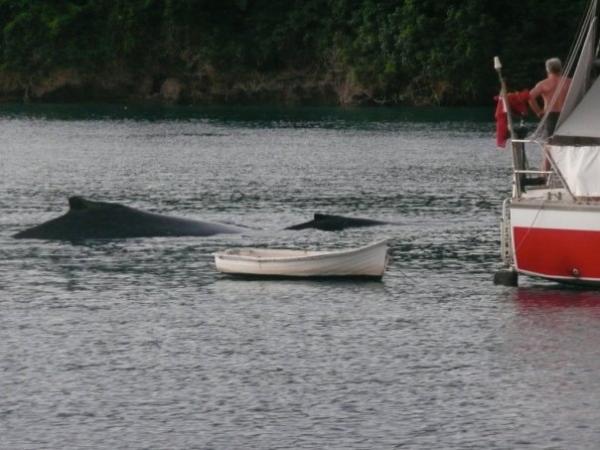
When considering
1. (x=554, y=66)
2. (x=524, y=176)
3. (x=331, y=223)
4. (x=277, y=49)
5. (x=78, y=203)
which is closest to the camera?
(x=524, y=176)

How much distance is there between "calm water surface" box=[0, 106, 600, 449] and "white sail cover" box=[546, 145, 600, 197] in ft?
6.82

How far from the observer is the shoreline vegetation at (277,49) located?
14162cm

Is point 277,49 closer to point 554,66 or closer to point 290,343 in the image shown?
point 554,66

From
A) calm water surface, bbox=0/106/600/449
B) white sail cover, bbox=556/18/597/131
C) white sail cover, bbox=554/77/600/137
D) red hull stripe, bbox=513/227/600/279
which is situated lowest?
calm water surface, bbox=0/106/600/449

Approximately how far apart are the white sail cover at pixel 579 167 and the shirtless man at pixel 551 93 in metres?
0.49

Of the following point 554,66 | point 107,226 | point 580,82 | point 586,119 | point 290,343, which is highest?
point 554,66

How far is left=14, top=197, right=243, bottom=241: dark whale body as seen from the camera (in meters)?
46.8

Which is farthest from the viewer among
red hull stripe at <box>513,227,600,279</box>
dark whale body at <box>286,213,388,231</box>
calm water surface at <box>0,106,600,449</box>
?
dark whale body at <box>286,213,388,231</box>

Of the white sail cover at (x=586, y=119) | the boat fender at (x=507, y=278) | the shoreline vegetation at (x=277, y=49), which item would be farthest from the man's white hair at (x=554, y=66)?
the shoreline vegetation at (x=277, y=49)

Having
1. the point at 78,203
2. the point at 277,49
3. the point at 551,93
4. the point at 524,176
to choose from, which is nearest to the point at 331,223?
the point at 78,203

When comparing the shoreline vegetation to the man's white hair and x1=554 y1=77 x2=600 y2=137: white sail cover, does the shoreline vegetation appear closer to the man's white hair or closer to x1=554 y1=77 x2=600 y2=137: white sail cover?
the man's white hair

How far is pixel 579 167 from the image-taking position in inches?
1324

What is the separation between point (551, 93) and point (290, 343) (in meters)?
8.20

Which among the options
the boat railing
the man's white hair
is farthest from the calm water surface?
the man's white hair
